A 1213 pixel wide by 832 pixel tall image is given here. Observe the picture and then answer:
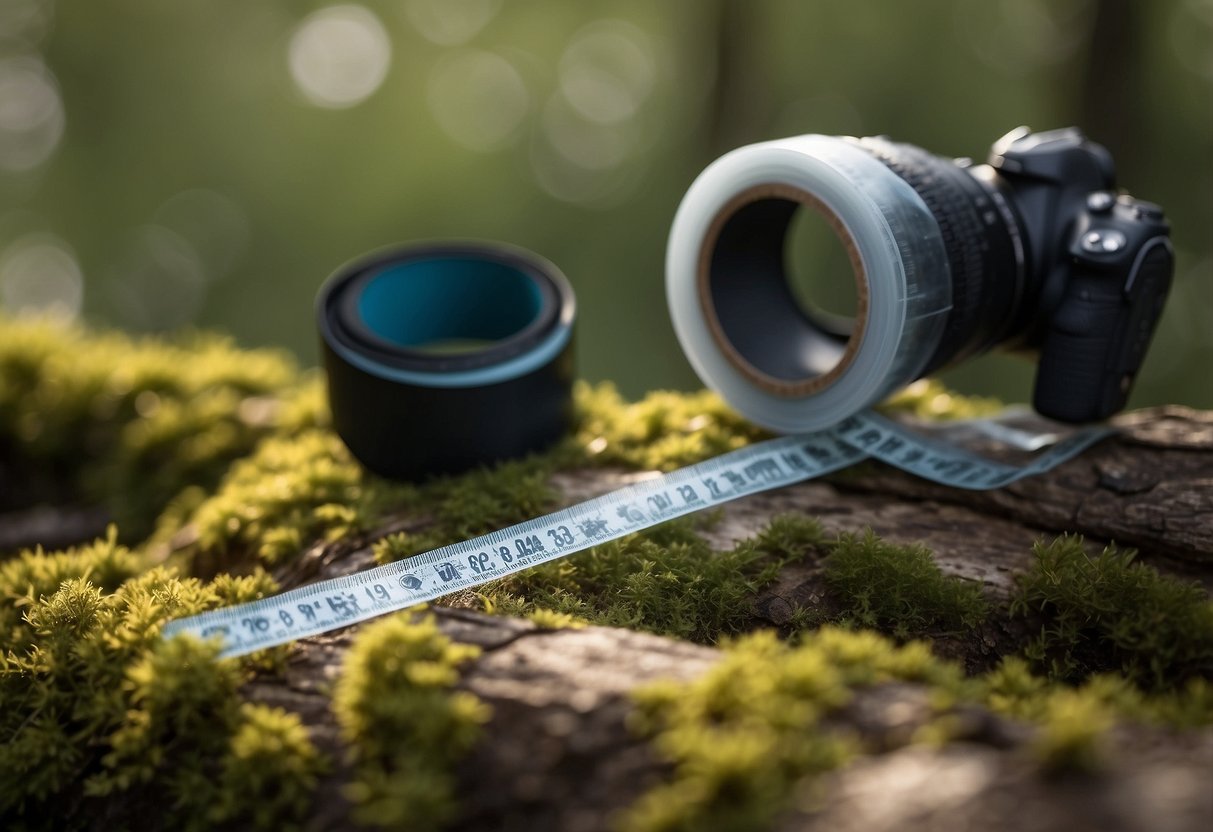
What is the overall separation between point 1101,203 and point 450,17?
7.16 metres

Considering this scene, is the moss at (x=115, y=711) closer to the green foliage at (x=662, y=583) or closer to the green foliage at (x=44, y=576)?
the green foliage at (x=44, y=576)

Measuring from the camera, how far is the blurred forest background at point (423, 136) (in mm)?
7254

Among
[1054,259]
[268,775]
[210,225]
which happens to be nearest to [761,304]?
[1054,259]

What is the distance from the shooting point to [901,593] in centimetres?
206

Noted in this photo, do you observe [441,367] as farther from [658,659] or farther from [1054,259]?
[1054,259]

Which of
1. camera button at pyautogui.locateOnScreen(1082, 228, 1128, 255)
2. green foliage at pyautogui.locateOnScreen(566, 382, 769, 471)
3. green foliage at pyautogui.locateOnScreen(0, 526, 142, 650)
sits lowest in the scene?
green foliage at pyautogui.locateOnScreen(0, 526, 142, 650)

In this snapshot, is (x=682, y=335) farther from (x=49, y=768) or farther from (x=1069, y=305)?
(x=49, y=768)

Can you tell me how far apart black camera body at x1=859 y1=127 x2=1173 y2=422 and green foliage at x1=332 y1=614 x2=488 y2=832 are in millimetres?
1572

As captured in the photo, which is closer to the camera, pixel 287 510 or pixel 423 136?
pixel 287 510

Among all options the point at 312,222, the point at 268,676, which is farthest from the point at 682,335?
the point at 312,222

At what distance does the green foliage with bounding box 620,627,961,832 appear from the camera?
1331 mm

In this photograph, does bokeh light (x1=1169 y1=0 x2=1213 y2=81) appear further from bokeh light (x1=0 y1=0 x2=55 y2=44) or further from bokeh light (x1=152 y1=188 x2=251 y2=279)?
bokeh light (x1=0 y1=0 x2=55 y2=44)

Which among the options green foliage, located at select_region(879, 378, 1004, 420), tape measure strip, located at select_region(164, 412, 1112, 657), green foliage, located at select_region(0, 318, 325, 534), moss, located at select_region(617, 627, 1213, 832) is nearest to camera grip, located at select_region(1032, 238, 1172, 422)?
tape measure strip, located at select_region(164, 412, 1112, 657)

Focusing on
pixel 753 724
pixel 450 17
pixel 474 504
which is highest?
pixel 450 17
